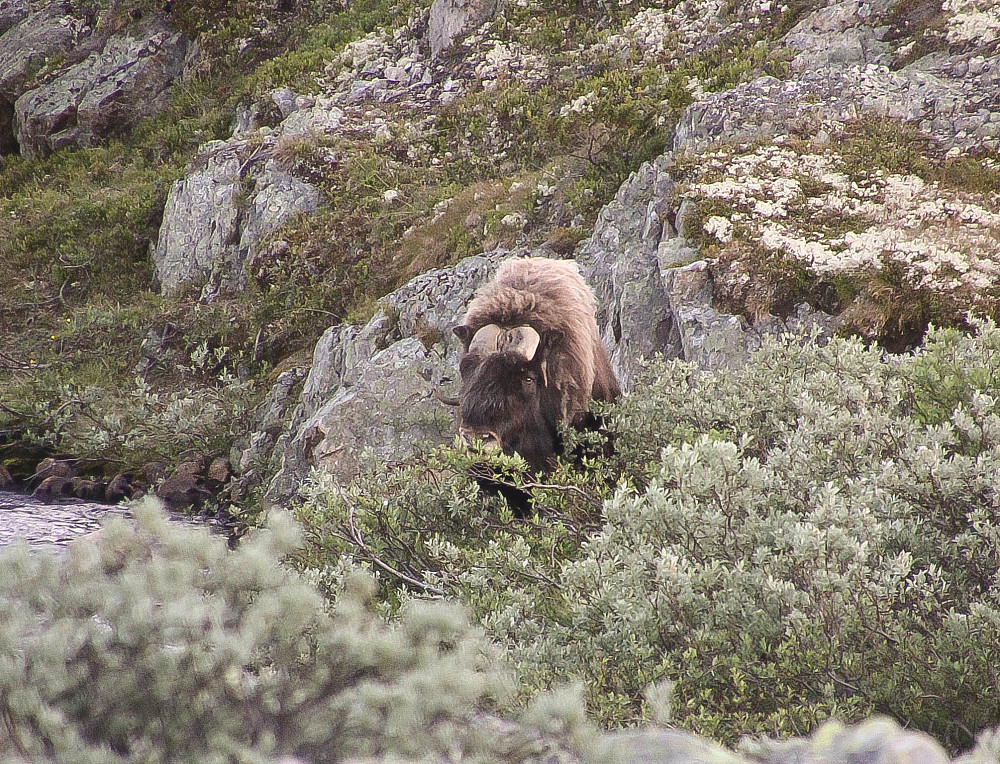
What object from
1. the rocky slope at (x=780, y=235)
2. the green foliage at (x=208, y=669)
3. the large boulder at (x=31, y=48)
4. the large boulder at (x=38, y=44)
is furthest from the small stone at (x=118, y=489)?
the large boulder at (x=38, y=44)

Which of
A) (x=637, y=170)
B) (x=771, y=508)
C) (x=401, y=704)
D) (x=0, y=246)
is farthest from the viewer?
(x=0, y=246)

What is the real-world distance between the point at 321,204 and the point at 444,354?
760cm

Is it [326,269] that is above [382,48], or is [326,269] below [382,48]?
below

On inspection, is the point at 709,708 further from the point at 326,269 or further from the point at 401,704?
the point at 326,269

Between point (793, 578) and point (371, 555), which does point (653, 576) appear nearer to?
point (793, 578)

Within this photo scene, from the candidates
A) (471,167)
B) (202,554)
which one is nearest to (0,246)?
(471,167)

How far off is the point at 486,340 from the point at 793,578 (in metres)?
3.65

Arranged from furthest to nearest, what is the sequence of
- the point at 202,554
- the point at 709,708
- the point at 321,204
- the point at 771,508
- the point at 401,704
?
the point at 321,204 → the point at 771,508 → the point at 709,708 → the point at 202,554 → the point at 401,704

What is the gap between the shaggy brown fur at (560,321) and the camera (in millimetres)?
6387

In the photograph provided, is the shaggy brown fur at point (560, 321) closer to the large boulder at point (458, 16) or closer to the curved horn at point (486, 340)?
the curved horn at point (486, 340)

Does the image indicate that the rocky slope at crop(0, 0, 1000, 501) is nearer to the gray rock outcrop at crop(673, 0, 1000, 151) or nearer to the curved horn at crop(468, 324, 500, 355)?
the gray rock outcrop at crop(673, 0, 1000, 151)

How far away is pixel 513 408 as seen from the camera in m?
6.07

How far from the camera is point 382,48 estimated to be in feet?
65.5

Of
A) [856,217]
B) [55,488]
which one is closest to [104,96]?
[55,488]
